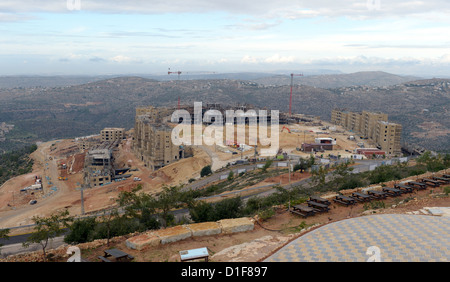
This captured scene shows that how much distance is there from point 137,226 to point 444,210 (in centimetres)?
1038

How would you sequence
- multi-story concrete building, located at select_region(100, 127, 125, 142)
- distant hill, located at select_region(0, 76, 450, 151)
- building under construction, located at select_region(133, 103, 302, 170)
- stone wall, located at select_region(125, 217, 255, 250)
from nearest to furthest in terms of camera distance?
stone wall, located at select_region(125, 217, 255, 250) → building under construction, located at select_region(133, 103, 302, 170) → multi-story concrete building, located at select_region(100, 127, 125, 142) → distant hill, located at select_region(0, 76, 450, 151)

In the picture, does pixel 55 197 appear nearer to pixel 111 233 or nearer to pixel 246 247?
pixel 111 233

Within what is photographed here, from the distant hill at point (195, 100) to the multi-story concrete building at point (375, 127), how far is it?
39.8ft

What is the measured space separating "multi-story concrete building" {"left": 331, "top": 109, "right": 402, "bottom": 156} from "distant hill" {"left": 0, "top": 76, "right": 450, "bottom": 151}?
39.8ft

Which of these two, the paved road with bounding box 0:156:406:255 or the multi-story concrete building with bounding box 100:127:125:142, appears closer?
the paved road with bounding box 0:156:406:255

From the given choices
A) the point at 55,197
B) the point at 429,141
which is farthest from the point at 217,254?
the point at 429,141

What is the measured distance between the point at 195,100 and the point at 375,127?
71154 millimetres

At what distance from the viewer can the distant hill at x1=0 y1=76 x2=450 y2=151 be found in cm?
8519

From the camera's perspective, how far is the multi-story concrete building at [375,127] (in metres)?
49.0

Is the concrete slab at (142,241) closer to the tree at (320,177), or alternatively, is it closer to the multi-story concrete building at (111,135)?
the tree at (320,177)

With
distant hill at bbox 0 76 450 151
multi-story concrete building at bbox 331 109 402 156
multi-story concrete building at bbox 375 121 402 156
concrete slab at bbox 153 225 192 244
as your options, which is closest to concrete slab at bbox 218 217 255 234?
concrete slab at bbox 153 225 192 244

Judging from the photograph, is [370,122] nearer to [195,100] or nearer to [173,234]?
[173,234]

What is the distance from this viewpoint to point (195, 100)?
379 feet

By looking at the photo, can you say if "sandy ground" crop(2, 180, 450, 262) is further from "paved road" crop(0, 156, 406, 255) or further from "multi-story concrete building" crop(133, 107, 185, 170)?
"multi-story concrete building" crop(133, 107, 185, 170)
